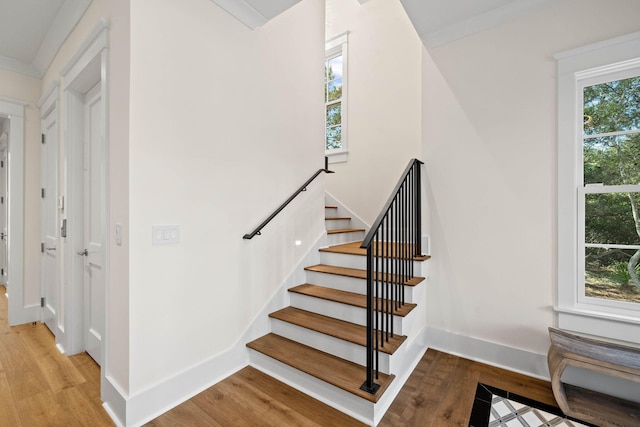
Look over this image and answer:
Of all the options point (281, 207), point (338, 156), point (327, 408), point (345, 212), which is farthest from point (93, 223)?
point (338, 156)

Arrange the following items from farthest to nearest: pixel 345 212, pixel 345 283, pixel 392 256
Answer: pixel 345 212
pixel 345 283
pixel 392 256

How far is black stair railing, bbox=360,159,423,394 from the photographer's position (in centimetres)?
177

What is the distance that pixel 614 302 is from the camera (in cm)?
191

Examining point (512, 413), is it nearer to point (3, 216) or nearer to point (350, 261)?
point (350, 261)

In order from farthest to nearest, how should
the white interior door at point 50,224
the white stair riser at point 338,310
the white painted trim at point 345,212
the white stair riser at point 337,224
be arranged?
the white painted trim at point 345,212, the white stair riser at point 337,224, the white interior door at point 50,224, the white stair riser at point 338,310

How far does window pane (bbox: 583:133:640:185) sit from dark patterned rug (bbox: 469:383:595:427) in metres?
1.52

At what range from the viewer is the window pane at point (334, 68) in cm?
420

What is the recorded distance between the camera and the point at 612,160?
193 centimetres

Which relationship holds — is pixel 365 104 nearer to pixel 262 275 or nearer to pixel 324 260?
pixel 324 260

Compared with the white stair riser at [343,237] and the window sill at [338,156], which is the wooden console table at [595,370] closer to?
the white stair riser at [343,237]

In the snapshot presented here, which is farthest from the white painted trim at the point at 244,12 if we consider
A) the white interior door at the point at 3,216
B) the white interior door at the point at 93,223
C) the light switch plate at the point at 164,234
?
the white interior door at the point at 3,216

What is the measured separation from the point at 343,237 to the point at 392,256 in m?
1.49

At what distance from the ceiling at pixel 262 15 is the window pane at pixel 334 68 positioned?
184cm

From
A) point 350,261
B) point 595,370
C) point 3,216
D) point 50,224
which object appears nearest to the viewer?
point 595,370
